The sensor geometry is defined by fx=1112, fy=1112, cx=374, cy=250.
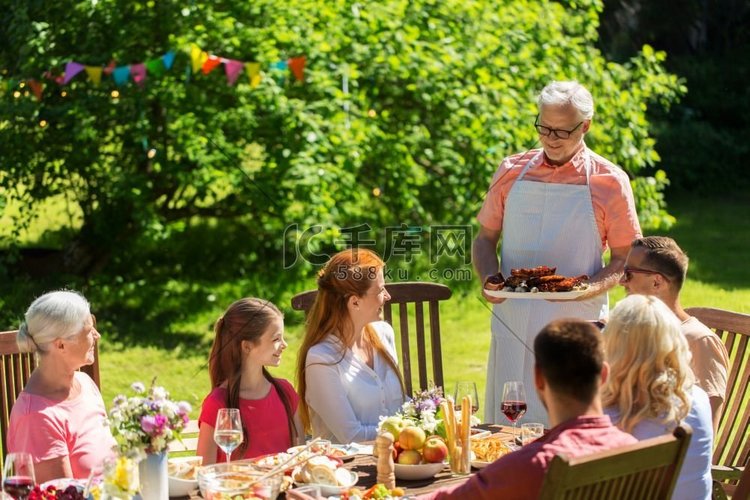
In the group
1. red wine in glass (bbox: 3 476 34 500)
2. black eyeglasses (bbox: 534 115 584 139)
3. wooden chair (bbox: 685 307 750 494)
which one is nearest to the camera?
red wine in glass (bbox: 3 476 34 500)

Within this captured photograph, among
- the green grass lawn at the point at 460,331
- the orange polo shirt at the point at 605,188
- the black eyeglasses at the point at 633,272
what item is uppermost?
the orange polo shirt at the point at 605,188

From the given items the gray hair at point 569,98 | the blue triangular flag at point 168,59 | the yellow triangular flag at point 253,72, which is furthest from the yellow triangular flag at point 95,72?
the gray hair at point 569,98

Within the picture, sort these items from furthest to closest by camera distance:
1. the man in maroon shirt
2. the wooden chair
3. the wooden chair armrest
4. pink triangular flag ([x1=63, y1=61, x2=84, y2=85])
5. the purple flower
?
1. pink triangular flag ([x1=63, y1=61, x2=84, y2=85])
2. the wooden chair
3. the wooden chair armrest
4. the purple flower
5. the man in maroon shirt

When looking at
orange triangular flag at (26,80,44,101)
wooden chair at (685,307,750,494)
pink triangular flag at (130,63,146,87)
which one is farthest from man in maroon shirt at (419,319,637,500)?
orange triangular flag at (26,80,44,101)

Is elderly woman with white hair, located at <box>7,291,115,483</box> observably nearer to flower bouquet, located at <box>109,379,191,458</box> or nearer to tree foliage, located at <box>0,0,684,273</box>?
flower bouquet, located at <box>109,379,191,458</box>

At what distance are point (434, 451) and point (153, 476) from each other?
909 millimetres

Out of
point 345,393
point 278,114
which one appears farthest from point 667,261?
point 278,114

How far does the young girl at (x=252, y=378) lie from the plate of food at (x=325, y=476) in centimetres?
70

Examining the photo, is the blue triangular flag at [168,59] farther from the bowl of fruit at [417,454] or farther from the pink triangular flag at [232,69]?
the bowl of fruit at [417,454]

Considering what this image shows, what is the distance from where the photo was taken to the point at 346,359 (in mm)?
4383

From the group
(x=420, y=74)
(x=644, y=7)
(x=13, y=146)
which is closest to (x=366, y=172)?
(x=420, y=74)

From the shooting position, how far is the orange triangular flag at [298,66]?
7.79 meters

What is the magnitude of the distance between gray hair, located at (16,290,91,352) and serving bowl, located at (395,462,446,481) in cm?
120

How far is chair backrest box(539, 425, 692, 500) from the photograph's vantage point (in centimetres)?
249
